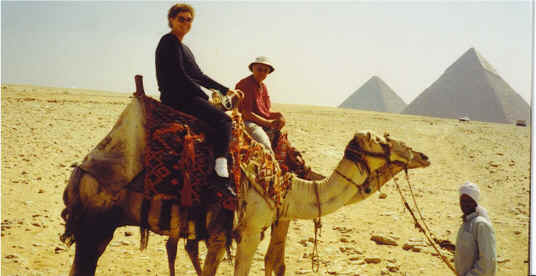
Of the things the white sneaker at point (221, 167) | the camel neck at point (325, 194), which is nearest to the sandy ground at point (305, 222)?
the camel neck at point (325, 194)

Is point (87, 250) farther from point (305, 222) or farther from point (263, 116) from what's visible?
point (305, 222)

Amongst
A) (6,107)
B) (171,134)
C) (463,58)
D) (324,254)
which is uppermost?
(463,58)

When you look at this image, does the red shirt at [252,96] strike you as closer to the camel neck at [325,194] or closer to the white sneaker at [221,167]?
the camel neck at [325,194]

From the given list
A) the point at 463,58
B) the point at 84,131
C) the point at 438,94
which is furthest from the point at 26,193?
the point at 463,58

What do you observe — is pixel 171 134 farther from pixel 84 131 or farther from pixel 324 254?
pixel 84 131

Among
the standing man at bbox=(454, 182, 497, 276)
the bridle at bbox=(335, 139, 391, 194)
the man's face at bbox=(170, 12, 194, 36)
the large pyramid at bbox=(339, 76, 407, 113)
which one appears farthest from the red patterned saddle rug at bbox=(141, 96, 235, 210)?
the large pyramid at bbox=(339, 76, 407, 113)

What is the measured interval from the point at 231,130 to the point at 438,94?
98218mm

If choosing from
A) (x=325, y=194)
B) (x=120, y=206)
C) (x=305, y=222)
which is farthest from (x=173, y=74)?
(x=305, y=222)

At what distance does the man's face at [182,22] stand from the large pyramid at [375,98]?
346ft

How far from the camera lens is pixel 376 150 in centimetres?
446

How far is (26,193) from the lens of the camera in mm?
9336

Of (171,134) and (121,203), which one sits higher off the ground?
(171,134)

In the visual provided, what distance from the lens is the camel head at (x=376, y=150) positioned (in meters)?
4.46

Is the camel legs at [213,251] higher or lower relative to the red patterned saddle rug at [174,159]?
lower
